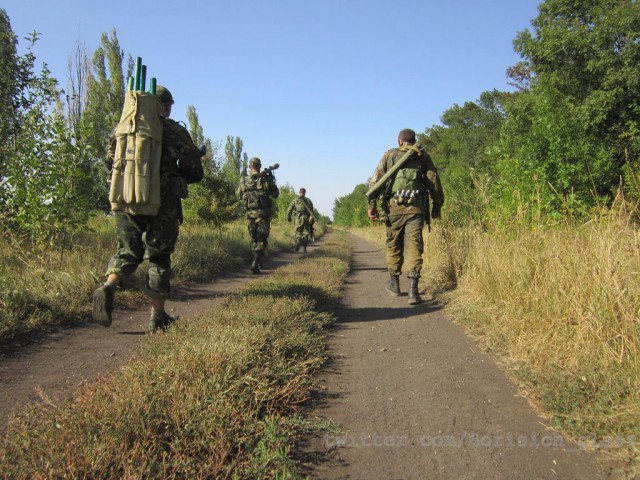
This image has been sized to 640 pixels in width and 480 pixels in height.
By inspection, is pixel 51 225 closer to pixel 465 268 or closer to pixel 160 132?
pixel 160 132

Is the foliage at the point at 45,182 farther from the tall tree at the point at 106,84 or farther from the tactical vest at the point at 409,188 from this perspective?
the tall tree at the point at 106,84

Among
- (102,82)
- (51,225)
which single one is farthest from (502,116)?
(51,225)

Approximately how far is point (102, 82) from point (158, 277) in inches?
1204

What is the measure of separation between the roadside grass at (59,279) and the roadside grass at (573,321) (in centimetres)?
392

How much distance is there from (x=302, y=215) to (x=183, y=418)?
12.0 metres

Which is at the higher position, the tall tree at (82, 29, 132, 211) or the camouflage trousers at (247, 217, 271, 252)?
the tall tree at (82, 29, 132, 211)

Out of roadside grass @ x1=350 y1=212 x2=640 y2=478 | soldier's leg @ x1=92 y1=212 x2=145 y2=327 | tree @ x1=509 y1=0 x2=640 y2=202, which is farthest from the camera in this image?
tree @ x1=509 y1=0 x2=640 y2=202

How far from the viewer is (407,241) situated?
536cm

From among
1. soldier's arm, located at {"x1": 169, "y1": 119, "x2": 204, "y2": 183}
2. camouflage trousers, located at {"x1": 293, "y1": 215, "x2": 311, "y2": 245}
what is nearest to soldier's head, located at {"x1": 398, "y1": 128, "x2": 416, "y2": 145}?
soldier's arm, located at {"x1": 169, "y1": 119, "x2": 204, "y2": 183}

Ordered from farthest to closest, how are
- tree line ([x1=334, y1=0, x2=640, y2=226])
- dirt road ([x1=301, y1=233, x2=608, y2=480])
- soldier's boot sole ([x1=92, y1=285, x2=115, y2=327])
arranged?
tree line ([x1=334, y1=0, x2=640, y2=226])
soldier's boot sole ([x1=92, y1=285, x2=115, y2=327])
dirt road ([x1=301, y1=233, x2=608, y2=480])

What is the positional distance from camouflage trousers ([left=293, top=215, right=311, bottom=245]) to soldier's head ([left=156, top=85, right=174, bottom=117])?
971cm

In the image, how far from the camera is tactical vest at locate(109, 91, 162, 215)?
334cm

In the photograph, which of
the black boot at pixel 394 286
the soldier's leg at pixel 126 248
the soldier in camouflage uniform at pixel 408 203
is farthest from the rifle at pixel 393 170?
the soldier's leg at pixel 126 248

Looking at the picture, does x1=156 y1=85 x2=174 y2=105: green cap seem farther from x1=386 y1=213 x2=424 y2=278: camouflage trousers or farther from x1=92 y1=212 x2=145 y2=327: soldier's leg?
x1=386 y1=213 x2=424 y2=278: camouflage trousers
